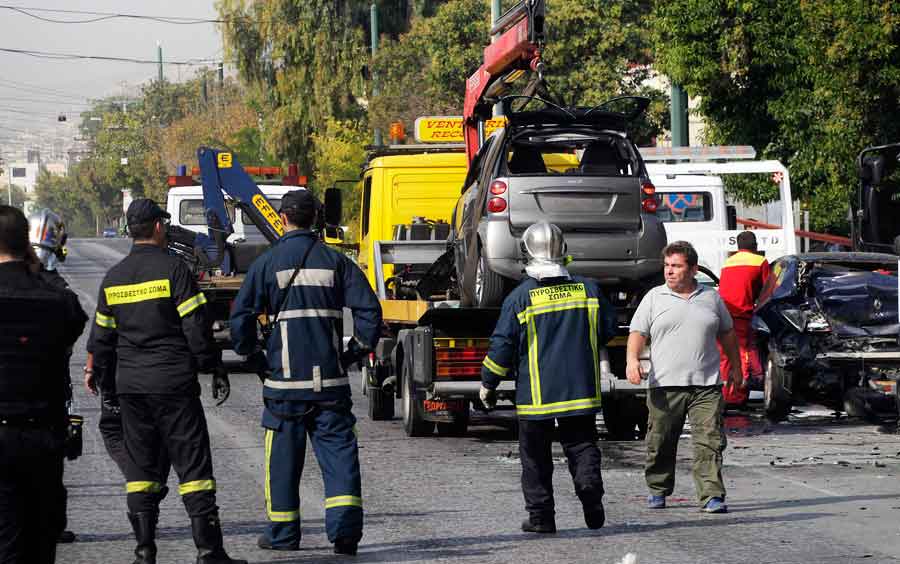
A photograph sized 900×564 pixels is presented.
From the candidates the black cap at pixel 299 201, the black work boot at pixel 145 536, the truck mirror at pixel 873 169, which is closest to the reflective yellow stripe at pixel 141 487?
the black work boot at pixel 145 536

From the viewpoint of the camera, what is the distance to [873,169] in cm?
1499

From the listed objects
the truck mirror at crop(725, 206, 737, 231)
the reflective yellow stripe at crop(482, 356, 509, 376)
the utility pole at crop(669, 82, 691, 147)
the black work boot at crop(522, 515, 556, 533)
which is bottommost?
the black work boot at crop(522, 515, 556, 533)

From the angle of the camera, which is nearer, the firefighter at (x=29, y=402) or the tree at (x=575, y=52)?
the firefighter at (x=29, y=402)

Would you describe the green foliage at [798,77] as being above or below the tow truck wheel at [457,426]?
above

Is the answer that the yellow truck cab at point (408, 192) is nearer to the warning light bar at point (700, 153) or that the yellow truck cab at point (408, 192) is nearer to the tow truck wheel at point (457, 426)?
the tow truck wheel at point (457, 426)

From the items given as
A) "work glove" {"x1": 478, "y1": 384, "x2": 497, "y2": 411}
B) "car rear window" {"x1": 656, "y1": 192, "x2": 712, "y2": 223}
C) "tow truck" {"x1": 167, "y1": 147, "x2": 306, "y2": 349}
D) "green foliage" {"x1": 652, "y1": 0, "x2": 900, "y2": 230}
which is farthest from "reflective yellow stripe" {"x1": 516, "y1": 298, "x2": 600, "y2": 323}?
"green foliage" {"x1": 652, "y1": 0, "x2": 900, "y2": 230}

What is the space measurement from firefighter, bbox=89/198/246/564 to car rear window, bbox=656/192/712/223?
13826 millimetres

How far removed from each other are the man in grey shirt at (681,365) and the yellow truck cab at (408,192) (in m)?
6.98

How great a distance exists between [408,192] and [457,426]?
3446 millimetres

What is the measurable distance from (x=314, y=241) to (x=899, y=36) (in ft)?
49.9

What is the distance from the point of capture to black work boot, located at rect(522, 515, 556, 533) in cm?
909

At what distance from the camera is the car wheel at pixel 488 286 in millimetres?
13508

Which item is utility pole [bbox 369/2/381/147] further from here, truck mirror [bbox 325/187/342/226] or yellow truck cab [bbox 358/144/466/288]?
truck mirror [bbox 325/187/342/226]

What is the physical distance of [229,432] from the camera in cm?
1489
